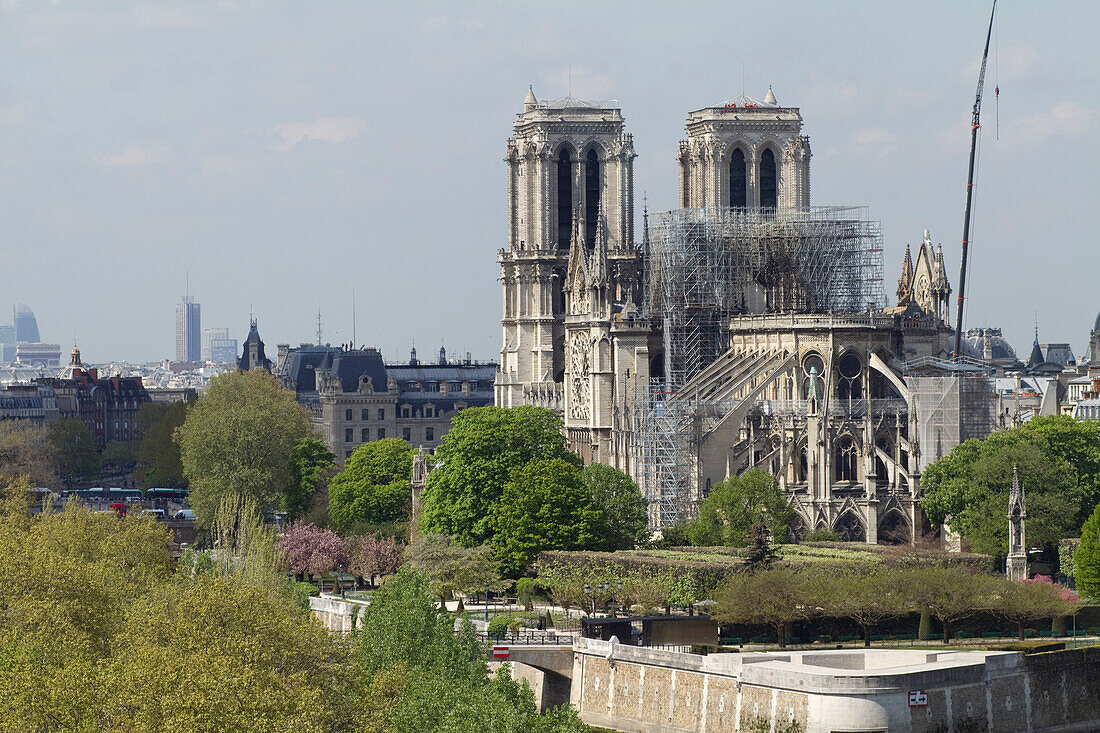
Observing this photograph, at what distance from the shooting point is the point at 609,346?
141500mm

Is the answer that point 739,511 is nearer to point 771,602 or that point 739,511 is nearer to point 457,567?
point 457,567

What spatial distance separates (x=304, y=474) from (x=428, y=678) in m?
70.4

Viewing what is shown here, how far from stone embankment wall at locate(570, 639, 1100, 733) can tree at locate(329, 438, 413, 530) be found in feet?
143

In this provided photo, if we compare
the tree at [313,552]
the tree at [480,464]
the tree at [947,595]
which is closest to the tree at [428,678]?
the tree at [947,595]

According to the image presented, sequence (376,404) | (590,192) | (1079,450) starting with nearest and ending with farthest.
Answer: (1079,450), (590,192), (376,404)

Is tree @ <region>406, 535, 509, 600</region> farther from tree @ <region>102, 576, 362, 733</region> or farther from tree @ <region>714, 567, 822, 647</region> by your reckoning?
tree @ <region>102, 576, 362, 733</region>

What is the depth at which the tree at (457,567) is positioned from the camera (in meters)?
105

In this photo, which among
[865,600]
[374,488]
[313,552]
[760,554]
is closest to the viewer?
[865,600]

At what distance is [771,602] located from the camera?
92.1 meters

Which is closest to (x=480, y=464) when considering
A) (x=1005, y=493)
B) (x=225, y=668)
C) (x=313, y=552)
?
(x=313, y=552)

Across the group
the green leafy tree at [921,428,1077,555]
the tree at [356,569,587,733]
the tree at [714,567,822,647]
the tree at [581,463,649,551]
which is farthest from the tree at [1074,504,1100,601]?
the tree at [356,569,587,733]

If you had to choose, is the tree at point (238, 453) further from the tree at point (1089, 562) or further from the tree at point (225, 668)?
the tree at point (225, 668)

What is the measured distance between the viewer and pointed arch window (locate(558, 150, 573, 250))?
506ft

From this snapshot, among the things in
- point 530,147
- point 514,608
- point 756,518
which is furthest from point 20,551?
point 530,147
